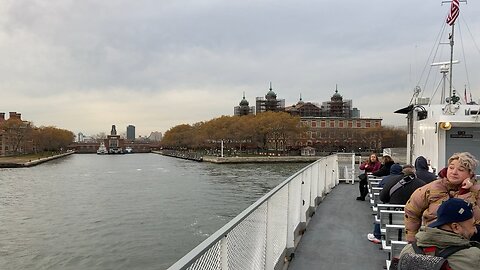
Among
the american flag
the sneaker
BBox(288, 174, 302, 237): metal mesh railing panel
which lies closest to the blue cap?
BBox(288, 174, 302, 237): metal mesh railing panel

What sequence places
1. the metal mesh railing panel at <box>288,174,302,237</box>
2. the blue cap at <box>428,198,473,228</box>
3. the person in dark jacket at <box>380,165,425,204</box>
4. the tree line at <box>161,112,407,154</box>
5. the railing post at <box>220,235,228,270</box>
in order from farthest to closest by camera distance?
the tree line at <box>161,112,407,154</box> < the metal mesh railing panel at <box>288,174,302,237</box> < the person in dark jacket at <box>380,165,425,204</box> < the railing post at <box>220,235,228,270</box> < the blue cap at <box>428,198,473,228</box>

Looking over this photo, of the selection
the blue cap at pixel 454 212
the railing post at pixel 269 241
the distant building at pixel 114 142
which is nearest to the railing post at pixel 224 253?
the blue cap at pixel 454 212

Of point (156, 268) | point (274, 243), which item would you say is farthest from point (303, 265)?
point (156, 268)

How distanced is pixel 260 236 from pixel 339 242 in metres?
3.11

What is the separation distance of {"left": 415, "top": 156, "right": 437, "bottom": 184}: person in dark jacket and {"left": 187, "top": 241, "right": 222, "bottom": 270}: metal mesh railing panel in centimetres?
355

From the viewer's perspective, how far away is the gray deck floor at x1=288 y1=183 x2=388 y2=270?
580 centimetres

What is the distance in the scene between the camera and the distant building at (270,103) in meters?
145

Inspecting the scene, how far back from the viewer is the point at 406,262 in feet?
8.07

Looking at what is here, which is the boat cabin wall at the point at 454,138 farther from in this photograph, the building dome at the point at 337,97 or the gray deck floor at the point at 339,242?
the building dome at the point at 337,97

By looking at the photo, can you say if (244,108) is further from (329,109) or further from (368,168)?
(368,168)

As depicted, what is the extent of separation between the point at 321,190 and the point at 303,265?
19.8ft

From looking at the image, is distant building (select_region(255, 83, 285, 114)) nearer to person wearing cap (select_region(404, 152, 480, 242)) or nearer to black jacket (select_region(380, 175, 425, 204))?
black jacket (select_region(380, 175, 425, 204))

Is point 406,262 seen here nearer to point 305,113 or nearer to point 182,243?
point 182,243

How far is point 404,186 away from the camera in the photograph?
5.88 meters
